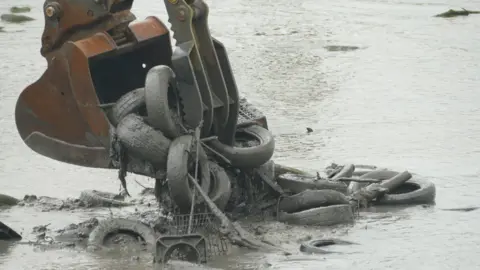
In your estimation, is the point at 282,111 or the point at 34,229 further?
the point at 282,111

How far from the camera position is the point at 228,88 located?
11258 mm

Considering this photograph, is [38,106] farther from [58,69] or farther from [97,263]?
[97,263]

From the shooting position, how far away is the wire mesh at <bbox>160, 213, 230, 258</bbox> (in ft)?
32.7

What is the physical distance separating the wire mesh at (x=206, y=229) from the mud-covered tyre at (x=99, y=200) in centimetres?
127

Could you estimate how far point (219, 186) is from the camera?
1056 centimetres

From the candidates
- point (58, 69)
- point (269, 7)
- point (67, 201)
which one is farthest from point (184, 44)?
point (269, 7)

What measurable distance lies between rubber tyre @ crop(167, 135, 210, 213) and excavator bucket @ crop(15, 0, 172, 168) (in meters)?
0.79

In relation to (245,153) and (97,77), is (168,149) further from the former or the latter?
(97,77)

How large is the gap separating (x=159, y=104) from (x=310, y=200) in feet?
6.12

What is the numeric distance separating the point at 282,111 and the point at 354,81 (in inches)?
105

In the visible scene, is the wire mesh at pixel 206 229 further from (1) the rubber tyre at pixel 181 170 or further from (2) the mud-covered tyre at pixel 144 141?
(2) the mud-covered tyre at pixel 144 141

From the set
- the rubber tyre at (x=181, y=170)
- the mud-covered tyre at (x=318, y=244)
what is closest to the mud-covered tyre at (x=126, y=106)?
the rubber tyre at (x=181, y=170)

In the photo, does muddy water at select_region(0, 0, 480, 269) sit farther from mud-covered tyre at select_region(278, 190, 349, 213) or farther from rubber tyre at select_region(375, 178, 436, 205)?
mud-covered tyre at select_region(278, 190, 349, 213)

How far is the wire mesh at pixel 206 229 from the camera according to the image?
392 inches
